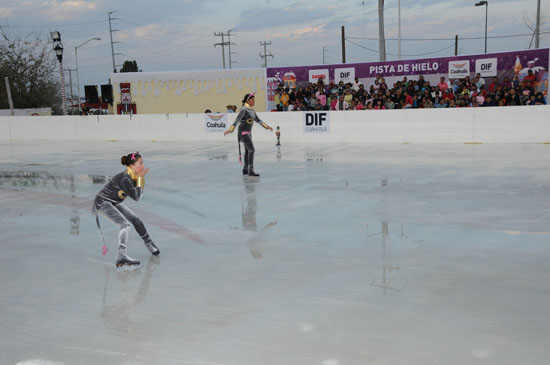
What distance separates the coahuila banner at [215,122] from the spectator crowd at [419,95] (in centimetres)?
336

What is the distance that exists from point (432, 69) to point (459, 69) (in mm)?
1236

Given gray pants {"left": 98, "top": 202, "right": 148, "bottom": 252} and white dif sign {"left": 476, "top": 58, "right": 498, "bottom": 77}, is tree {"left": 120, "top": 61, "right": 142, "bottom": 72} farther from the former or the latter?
gray pants {"left": 98, "top": 202, "right": 148, "bottom": 252}

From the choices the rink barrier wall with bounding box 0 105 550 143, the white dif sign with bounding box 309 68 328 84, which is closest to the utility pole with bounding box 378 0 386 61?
the white dif sign with bounding box 309 68 328 84

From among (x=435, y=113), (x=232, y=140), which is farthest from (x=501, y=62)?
(x=232, y=140)

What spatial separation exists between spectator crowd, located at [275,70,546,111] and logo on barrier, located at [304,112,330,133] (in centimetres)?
126

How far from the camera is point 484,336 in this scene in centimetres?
404

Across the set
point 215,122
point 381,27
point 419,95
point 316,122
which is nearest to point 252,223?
point 316,122

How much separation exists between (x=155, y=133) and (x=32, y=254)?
61.9 feet

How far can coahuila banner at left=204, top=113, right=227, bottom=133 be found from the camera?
23.6 meters

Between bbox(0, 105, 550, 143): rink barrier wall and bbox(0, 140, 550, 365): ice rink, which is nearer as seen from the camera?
bbox(0, 140, 550, 365): ice rink

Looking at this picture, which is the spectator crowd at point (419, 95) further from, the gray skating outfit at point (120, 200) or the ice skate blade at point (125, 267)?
the ice skate blade at point (125, 267)

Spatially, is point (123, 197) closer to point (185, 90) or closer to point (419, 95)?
point (419, 95)

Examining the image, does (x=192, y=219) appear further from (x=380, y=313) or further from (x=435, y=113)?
(x=435, y=113)

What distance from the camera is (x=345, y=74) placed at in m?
26.3
